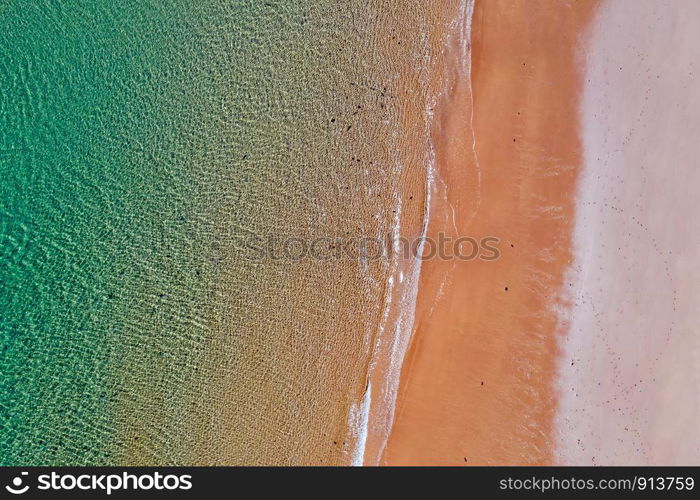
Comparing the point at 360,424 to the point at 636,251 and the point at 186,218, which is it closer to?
the point at 186,218

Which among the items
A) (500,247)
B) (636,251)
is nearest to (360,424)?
(500,247)

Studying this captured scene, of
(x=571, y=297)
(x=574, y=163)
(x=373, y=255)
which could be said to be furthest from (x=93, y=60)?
(x=571, y=297)

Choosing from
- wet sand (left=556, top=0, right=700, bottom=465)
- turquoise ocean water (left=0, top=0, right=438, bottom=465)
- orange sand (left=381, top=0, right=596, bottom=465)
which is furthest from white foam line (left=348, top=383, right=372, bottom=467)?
wet sand (left=556, top=0, right=700, bottom=465)

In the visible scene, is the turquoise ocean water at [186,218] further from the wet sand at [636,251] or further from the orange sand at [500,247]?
the wet sand at [636,251]

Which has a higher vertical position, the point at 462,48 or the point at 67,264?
the point at 462,48

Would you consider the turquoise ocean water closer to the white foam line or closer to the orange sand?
the white foam line
